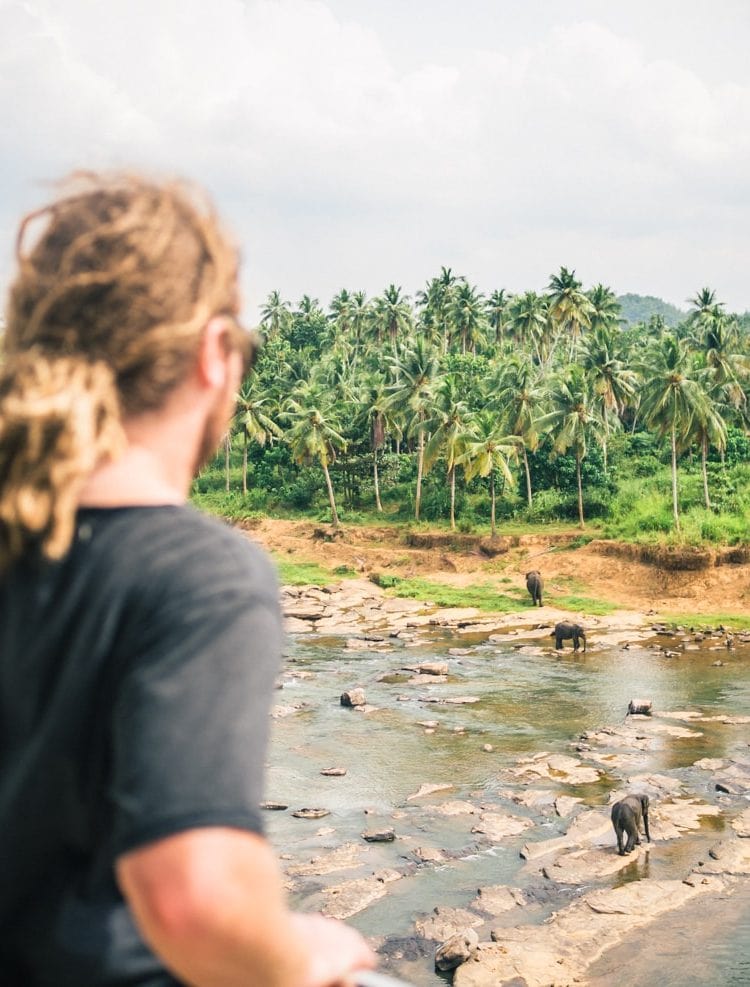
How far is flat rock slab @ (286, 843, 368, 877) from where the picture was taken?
12.6 m

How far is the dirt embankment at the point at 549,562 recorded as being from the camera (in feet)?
107

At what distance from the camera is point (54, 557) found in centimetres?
105

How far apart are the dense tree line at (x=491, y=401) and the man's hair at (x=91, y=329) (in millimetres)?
35762

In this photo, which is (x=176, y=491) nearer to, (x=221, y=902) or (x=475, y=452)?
(x=221, y=902)

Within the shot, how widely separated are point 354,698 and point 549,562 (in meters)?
16.5

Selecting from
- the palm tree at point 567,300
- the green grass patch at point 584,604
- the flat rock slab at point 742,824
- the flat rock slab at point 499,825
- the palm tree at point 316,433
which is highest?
the palm tree at point 567,300

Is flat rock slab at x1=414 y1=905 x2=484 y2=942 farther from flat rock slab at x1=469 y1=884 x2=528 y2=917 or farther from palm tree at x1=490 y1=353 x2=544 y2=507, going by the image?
palm tree at x1=490 y1=353 x2=544 y2=507

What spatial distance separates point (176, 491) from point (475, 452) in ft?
119

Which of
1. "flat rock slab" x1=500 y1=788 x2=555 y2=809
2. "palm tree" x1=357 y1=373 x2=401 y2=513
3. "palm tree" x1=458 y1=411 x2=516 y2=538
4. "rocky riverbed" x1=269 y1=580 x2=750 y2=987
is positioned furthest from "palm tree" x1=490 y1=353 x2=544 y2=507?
"flat rock slab" x1=500 y1=788 x2=555 y2=809

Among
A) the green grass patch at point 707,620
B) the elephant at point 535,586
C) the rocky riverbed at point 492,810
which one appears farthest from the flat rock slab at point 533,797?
the elephant at point 535,586

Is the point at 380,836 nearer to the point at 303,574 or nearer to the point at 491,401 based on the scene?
the point at 303,574

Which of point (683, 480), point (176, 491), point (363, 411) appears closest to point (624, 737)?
point (176, 491)

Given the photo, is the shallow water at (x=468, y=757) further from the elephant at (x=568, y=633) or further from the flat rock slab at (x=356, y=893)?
the elephant at (x=568, y=633)

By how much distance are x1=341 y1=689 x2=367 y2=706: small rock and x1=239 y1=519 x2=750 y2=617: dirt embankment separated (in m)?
13.6
